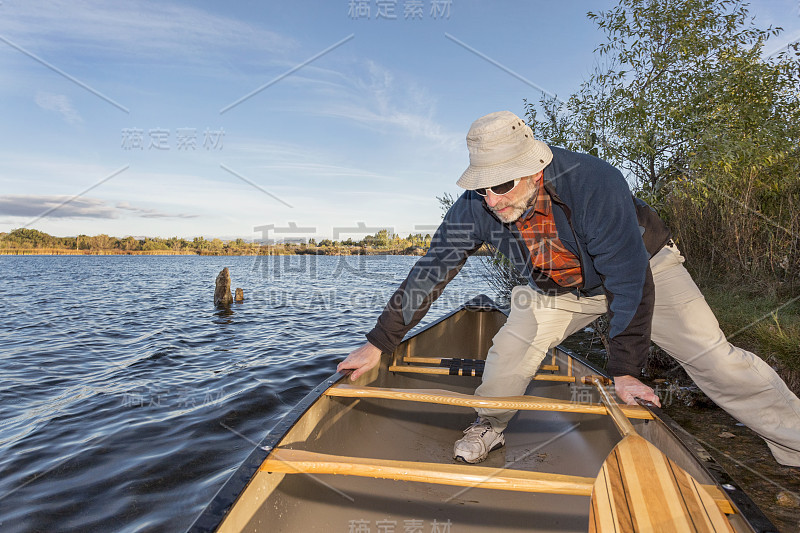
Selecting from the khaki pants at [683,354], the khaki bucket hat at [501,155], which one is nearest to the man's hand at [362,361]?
the khaki pants at [683,354]

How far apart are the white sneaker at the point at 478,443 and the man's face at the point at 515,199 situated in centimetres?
150

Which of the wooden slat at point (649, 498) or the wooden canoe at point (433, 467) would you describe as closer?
the wooden slat at point (649, 498)

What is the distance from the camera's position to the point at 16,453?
4246mm

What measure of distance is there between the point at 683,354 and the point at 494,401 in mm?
1179

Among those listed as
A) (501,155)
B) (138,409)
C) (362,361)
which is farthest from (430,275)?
(138,409)

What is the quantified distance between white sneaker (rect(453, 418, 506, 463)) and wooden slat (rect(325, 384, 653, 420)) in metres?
0.45

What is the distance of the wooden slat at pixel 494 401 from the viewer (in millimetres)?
2422

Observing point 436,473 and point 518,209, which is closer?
point 436,473

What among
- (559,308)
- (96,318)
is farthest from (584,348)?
(96,318)

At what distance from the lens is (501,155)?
2146 millimetres

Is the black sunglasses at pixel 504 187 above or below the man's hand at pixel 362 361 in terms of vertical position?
above

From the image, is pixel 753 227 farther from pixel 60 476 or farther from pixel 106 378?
pixel 106 378

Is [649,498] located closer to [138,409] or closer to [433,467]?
[433,467]

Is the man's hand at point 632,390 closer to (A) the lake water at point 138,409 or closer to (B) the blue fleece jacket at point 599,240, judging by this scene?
(B) the blue fleece jacket at point 599,240
